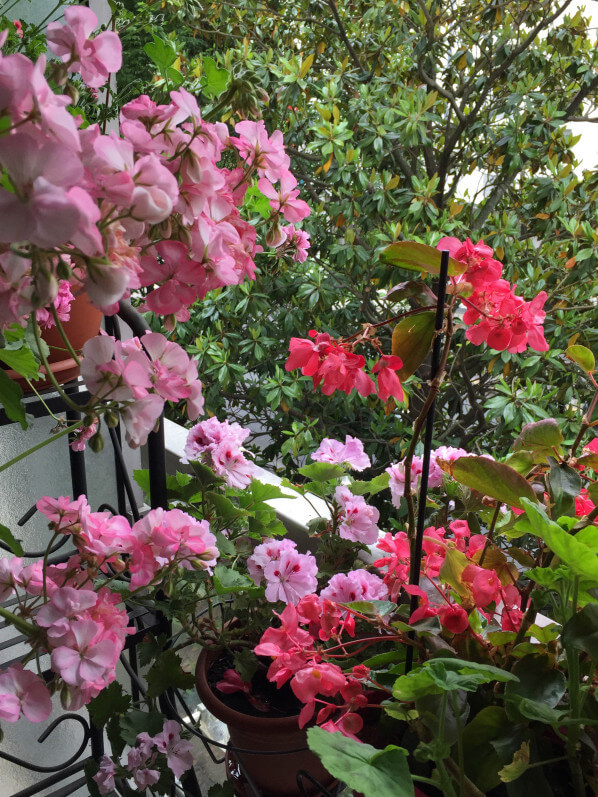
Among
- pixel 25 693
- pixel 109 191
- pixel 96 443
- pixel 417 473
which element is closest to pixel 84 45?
pixel 109 191

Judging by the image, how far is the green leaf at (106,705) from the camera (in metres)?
0.80

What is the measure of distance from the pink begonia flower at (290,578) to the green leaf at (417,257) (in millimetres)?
428

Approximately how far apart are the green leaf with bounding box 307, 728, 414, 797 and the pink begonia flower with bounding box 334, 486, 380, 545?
482 mm

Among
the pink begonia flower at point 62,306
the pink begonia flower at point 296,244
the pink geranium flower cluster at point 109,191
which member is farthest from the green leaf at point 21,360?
the pink begonia flower at point 296,244

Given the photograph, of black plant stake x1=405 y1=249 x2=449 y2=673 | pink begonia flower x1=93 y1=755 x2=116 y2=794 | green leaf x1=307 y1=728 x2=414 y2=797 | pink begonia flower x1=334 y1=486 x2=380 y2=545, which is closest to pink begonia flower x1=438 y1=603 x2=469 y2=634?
black plant stake x1=405 y1=249 x2=449 y2=673

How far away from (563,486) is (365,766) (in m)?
0.28

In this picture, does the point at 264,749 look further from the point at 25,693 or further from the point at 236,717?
the point at 25,693

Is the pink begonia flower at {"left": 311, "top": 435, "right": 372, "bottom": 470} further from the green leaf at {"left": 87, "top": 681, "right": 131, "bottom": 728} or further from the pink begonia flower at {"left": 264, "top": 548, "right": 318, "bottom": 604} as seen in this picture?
the green leaf at {"left": 87, "top": 681, "right": 131, "bottom": 728}

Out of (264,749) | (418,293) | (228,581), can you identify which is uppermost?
(418,293)

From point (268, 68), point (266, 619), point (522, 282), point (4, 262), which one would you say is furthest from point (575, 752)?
point (268, 68)

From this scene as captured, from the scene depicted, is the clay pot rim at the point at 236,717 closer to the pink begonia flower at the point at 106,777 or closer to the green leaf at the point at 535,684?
the pink begonia flower at the point at 106,777

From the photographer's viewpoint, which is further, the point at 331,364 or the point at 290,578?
the point at 290,578

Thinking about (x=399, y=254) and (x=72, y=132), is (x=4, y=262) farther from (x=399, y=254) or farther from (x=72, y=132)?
(x=399, y=254)

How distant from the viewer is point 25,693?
20.3 inches
